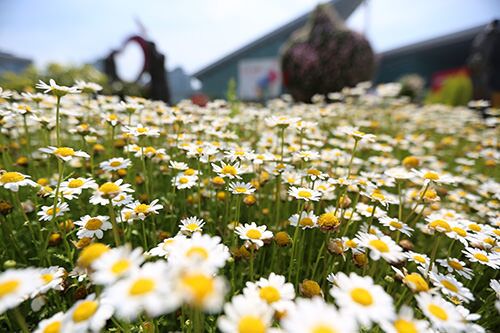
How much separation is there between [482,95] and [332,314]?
29.4 ft

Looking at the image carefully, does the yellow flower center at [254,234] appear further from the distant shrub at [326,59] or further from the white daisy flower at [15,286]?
the distant shrub at [326,59]

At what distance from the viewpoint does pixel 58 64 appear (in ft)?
25.5

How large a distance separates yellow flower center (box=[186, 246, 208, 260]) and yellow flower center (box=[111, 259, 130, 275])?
0.13 meters

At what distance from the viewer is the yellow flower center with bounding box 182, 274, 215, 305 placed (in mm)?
515

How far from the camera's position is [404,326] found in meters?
0.69

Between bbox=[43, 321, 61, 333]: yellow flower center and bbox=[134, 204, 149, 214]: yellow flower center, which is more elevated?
bbox=[134, 204, 149, 214]: yellow flower center

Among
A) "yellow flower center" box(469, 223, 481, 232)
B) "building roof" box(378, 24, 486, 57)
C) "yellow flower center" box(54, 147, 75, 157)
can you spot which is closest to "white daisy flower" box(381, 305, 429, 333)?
"yellow flower center" box(469, 223, 481, 232)

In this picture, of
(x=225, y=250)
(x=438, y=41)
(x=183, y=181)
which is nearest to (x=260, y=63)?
(x=438, y=41)

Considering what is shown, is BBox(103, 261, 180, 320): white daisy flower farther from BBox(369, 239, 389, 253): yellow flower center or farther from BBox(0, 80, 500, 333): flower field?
BBox(369, 239, 389, 253): yellow flower center

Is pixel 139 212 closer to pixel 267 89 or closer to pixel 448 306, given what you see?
pixel 448 306

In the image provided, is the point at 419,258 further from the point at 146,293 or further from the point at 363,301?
the point at 146,293

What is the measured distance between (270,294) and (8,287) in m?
0.64

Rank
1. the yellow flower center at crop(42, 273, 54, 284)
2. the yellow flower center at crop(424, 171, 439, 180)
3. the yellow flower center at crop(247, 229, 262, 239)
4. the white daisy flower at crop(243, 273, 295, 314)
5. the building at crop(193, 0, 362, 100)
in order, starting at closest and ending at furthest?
the white daisy flower at crop(243, 273, 295, 314)
the yellow flower center at crop(42, 273, 54, 284)
the yellow flower center at crop(247, 229, 262, 239)
the yellow flower center at crop(424, 171, 439, 180)
the building at crop(193, 0, 362, 100)

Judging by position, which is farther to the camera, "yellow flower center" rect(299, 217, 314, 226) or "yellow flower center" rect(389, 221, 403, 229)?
"yellow flower center" rect(389, 221, 403, 229)
